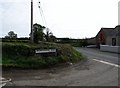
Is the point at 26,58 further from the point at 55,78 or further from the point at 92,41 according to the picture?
the point at 92,41

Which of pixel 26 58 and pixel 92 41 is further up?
pixel 92 41

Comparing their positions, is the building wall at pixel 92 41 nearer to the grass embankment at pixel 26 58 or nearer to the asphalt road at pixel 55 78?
the grass embankment at pixel 26 58

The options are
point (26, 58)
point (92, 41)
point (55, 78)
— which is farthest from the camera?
point (92, 41)

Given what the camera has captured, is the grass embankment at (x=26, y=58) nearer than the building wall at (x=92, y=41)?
Yes

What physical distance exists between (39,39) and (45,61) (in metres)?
7.06

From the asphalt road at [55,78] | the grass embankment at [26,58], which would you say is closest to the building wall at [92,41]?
the grass embankment at [26,58]

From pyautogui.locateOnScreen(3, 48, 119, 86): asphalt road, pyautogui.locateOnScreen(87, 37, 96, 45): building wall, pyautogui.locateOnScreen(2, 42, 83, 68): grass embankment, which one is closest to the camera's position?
pyautogui.locateOnScreen(3, 48, 119, 86): asphalt road

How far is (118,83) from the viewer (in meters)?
12.6

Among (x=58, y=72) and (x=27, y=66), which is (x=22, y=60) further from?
(x=58, y=72)

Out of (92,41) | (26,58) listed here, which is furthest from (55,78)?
(92,41)

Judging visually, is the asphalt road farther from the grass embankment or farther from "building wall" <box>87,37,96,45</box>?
"building wall" <box>87,37,96,45</box>

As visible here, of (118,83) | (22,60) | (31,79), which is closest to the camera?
(118,83)

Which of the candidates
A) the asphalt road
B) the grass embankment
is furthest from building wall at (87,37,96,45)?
the asphalt road

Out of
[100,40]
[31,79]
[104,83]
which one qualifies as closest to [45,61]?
[31,79]
